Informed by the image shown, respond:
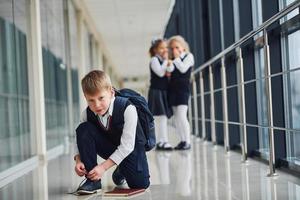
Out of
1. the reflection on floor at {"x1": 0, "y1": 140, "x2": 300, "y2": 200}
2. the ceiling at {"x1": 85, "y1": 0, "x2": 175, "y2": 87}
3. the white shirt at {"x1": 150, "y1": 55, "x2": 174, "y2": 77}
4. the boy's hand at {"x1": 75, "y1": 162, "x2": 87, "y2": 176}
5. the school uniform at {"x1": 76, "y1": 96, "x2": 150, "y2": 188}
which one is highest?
the ceiling at {"x1": 85, "y1": 0, "x2": 175, "y2": 87}

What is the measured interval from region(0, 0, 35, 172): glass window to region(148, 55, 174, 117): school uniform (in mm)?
1015

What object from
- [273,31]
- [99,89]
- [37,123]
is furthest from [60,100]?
[99,89]

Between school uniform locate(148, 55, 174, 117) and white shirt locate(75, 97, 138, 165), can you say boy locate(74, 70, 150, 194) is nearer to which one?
white shirt locate(75, 97, 138, 165)

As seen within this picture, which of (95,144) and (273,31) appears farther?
(273,31)

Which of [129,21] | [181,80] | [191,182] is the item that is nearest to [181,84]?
[181,80]

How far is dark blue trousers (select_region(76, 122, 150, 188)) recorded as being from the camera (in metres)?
2.22

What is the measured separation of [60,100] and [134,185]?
3760mm

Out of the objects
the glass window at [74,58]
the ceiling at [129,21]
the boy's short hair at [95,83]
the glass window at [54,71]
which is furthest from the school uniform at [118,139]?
the ceiling at [129,21]

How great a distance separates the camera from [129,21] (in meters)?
9.67

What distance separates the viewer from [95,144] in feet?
7.48

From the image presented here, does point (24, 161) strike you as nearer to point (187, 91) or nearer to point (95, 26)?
point (187, 91)

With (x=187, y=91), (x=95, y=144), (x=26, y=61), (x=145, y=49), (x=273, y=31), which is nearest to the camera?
(x=95, y=144)

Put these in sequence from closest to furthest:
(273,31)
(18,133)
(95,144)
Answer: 1. (95,144)
2. (273,31)
3. (18,133)

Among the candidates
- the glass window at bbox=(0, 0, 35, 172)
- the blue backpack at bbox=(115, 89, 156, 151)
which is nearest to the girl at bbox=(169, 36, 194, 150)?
the glass window at bbox=(0, 0, 35, 172)
